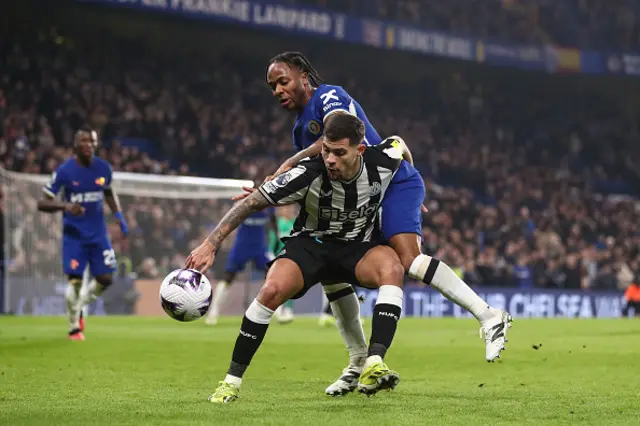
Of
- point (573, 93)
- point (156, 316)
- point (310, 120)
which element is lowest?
point (156, 316)

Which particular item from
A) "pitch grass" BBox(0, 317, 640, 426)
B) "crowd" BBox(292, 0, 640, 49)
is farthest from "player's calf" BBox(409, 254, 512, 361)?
"crowd" BBox(292, 0, 640, 49)

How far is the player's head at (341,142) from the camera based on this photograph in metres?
6.02

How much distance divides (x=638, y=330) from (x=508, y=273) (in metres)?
10.7

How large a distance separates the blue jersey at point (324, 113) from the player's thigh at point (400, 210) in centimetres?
8

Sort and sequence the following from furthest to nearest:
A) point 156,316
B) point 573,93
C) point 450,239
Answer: point 573,93, point 450,239, point 156,316

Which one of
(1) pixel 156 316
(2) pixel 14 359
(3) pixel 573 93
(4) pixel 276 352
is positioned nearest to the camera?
(2) pixel 14 359

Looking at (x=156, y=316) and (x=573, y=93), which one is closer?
(x=156, y=316)

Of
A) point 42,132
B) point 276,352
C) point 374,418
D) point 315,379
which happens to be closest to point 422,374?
point 315,379

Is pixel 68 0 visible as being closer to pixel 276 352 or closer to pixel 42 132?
pixel 42 132

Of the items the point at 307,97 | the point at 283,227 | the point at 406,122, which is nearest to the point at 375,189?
the point at 307,97

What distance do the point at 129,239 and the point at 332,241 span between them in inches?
583

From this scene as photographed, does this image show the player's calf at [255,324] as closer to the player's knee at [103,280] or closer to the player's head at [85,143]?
the player's head at [85,143]

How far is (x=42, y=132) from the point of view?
76.8ft

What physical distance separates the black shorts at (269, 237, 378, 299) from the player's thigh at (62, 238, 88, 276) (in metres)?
6.36
